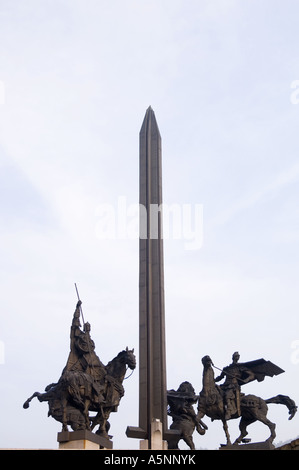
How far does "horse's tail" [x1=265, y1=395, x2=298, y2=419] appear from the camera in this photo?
615 inches

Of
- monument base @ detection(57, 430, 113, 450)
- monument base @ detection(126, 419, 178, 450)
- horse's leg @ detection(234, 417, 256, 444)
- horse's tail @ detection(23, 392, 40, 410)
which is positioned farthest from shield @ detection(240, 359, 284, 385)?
horse's tail @ detection(23, 392, 40, 410)

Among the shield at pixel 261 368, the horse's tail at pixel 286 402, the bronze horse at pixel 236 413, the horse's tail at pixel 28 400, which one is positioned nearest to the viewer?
the horse's tail at pixel 28 400

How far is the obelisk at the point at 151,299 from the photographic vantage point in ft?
50.0

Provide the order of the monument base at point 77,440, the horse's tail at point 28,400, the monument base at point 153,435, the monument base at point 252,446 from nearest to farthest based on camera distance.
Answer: the monument base at point 77,440 → the monument base at point 252,446 → the monument base at point 153,435 → the horse's tail at point 28,400

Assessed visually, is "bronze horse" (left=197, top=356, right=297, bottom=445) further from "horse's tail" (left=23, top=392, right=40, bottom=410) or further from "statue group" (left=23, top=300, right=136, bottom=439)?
"horse's tail" (left=23, top=392, right=40, bottom=410)

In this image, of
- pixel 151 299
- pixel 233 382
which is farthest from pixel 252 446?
pixel 151 299

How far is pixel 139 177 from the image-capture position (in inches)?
743

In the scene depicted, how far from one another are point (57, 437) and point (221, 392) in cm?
384

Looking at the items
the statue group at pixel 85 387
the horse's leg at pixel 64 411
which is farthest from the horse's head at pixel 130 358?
the horse's leg at pixel 64 411

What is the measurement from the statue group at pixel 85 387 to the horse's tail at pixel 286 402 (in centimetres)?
328

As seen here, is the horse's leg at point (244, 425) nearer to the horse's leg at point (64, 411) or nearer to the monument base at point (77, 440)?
the monument base at point (77, 440)

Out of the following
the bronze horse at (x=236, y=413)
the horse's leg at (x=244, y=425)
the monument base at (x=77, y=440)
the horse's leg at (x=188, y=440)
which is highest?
the bronze horse at (x=236, y=413)

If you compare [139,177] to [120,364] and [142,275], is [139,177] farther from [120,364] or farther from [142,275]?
[120,364]
